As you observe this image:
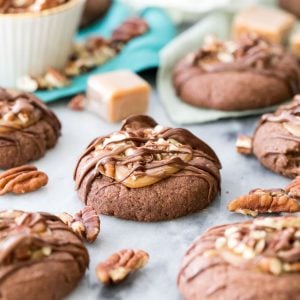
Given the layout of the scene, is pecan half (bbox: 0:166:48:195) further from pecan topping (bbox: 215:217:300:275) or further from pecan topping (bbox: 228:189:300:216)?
pecan topping (bbox: 215:217:300:275)

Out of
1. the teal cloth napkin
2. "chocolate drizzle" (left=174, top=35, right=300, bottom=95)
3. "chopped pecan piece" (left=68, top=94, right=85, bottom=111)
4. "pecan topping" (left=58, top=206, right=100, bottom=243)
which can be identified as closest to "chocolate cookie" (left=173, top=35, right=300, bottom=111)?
"chocolate drizzle" (left=174, top=35, right=300, bottom=95)

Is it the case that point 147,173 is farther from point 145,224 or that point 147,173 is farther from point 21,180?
point 21,180

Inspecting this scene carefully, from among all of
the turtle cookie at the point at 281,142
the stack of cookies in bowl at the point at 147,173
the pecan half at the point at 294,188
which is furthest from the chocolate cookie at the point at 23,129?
the pecan half at the point at 294,188

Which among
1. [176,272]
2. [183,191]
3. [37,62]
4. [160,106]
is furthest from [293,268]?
[37,62]

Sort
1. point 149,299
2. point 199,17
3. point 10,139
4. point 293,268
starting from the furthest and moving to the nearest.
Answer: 1. point 199,17
2. point 10,139
3. point 149,299
4. point 293,268

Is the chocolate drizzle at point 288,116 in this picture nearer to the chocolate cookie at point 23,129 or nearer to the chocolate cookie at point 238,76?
the chocolate cookie at point 238,76

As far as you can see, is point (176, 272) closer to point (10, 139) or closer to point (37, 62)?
point (10, 139)

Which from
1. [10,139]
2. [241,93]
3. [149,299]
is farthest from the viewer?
[241,93]
